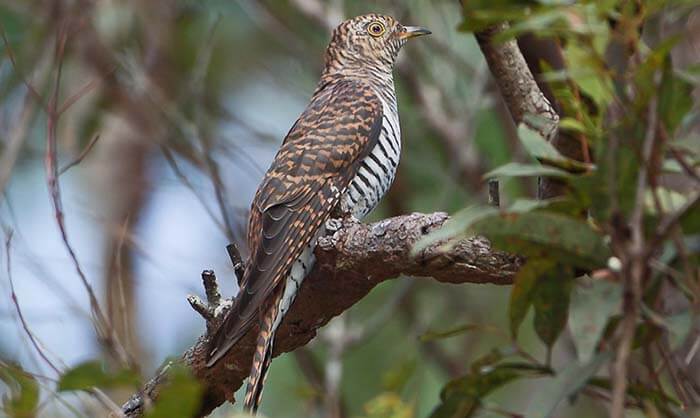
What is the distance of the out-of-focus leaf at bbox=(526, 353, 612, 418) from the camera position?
1.75 meters

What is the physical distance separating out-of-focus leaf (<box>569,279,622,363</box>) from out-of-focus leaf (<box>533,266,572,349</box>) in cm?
9

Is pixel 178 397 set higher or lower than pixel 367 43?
lower

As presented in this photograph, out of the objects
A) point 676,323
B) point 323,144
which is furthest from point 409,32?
point 676,323

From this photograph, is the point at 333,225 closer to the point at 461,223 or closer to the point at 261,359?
the point at 261,359

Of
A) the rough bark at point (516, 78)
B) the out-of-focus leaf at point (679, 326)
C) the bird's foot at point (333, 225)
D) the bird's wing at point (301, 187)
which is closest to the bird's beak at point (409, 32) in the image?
the bird's wing at point (301, 187)

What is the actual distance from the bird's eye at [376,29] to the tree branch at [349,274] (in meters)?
1.95

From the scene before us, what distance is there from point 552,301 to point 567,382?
0.15 metres

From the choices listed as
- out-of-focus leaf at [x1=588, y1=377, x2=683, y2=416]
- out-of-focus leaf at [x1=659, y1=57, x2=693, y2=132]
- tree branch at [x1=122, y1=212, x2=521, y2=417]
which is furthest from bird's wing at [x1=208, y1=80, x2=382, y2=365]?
out-of-focus leaf at [x1=659, y1=57, x2=693, y2=132]

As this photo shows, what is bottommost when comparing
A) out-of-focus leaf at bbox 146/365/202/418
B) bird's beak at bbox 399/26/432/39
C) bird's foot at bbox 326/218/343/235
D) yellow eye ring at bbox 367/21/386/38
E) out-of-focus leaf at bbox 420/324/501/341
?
out-of-focus leaf at bbox 420/324/501/341

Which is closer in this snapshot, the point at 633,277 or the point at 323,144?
the point at 633,277

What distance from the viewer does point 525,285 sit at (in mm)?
1861

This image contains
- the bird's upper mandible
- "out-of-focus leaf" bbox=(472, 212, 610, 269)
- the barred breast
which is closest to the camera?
"out-of-focus leaf" bbox=(472, 212, 610, 269)

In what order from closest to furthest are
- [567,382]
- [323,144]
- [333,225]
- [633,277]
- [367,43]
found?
[633,277]
[567,382]
[333,225]
[323,144]
[367,43]

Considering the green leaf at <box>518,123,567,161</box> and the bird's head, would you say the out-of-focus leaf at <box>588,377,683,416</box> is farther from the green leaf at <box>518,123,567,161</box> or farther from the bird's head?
the bird's head
